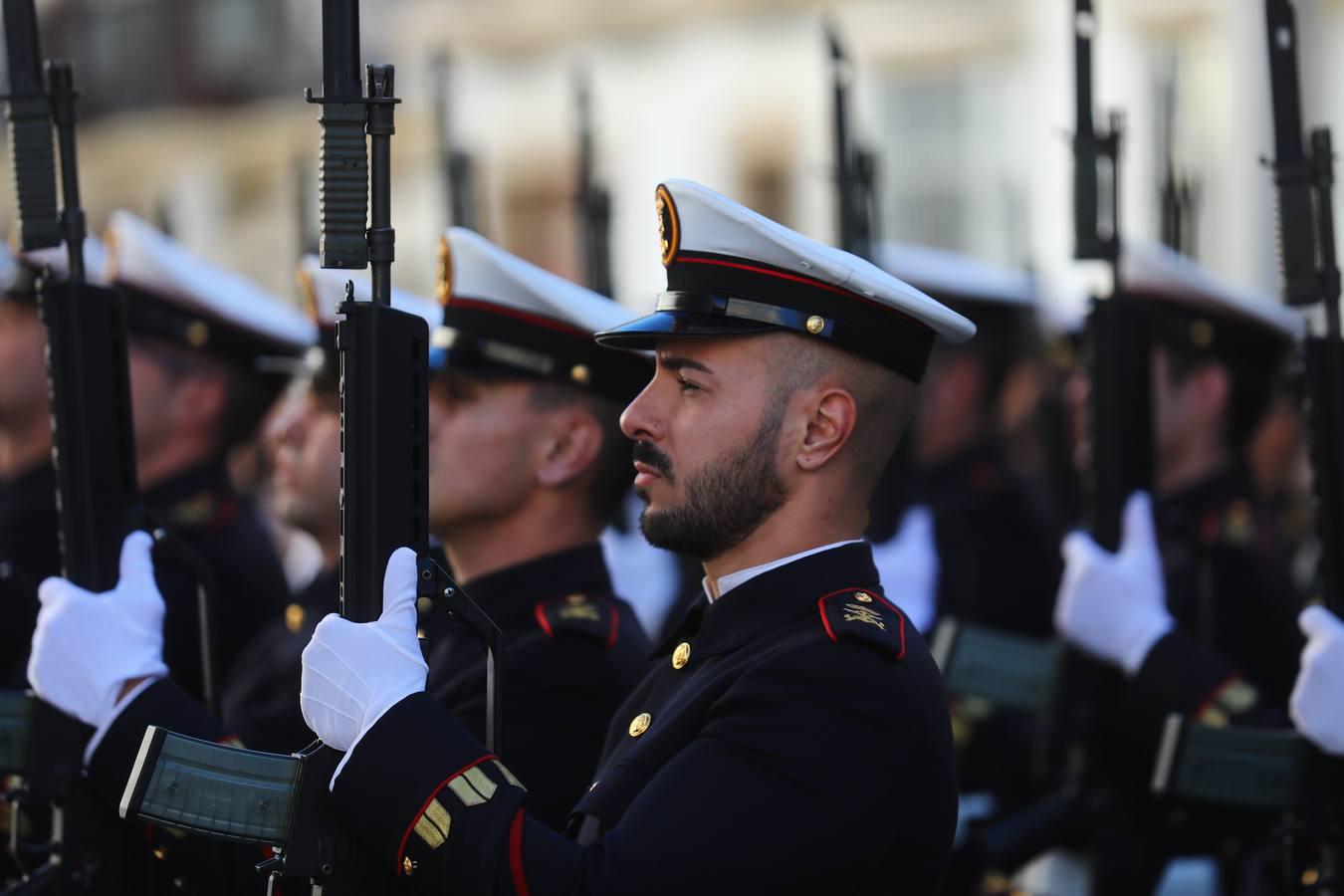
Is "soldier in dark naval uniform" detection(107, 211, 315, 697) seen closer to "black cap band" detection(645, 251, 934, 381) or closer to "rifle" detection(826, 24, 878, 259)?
"rifle" detection(826, 24, 878, 259)

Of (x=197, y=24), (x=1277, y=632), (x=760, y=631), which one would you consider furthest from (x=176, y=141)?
(x=760, y=631)

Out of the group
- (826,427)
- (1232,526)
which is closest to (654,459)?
(826,427)

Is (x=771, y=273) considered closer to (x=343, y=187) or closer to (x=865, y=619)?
(x=865, y=619)

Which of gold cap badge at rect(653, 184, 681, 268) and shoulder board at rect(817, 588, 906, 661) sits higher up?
gold cap badge at rect(653, 184, 681, 268)

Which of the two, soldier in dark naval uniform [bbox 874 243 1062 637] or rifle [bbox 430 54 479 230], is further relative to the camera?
rifle [bbox 430 54 479 230]

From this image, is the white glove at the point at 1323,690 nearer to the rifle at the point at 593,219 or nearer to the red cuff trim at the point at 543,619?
the red cuff trim at the point at 543,619

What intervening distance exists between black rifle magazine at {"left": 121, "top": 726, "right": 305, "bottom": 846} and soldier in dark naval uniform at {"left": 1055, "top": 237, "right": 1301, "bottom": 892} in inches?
87.1

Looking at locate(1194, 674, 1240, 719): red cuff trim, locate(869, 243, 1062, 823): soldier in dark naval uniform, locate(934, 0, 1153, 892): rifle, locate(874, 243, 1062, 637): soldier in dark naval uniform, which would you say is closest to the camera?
locate(1194, 674, 1240, 719): red cuff trim

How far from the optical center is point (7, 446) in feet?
19.1

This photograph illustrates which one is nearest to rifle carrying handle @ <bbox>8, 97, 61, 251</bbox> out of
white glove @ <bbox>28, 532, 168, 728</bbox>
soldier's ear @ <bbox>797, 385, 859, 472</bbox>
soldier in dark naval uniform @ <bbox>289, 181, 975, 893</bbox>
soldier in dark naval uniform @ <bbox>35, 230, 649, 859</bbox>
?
white glove @ <bbox>28, 532, 168, 728</bbox>

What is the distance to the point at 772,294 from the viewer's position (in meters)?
3.18

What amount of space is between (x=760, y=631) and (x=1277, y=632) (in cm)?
259

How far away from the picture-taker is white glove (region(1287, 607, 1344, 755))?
3.98m

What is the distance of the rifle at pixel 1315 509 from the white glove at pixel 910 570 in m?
1.69
